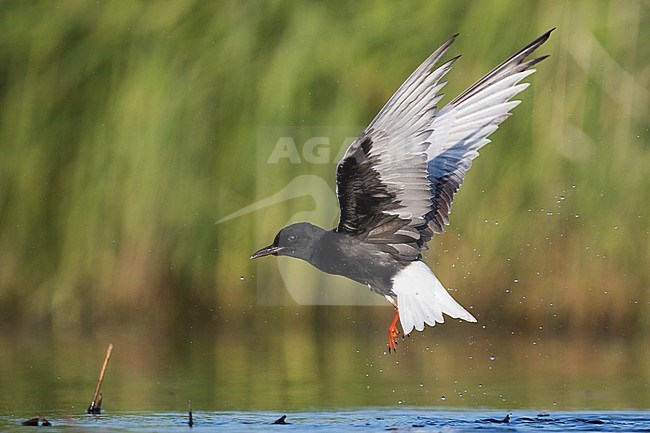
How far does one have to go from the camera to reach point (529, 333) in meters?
8.81

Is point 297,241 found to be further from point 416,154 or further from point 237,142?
point 237,142

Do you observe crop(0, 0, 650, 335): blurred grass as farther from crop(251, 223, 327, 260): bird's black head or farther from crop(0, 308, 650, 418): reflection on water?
crop(251, 223, 327, 260): bird's black head

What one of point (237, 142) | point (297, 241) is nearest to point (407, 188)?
point (297, 241)

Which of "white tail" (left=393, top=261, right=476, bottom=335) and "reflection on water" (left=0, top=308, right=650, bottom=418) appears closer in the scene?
"white tail" (left=393, top=261, right=476, bottom=335)

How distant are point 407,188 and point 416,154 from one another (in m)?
0.21

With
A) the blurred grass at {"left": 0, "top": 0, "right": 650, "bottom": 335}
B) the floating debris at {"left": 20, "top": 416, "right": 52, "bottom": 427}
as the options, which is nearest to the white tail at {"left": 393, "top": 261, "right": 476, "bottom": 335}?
the floating debris at {"left": 20, "top": 416, "right": 52, "bottom": 427}

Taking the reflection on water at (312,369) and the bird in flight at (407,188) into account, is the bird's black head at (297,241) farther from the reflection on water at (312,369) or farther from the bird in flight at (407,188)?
the reflection on water at (312,369)

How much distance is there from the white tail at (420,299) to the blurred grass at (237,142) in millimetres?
2195

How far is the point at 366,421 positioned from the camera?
6316 mm

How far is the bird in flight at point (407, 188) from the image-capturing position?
19.1ft

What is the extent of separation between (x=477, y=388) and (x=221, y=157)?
2373 mm

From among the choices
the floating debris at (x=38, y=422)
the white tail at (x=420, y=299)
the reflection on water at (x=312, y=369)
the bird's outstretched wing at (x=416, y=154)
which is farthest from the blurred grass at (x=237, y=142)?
the floating debris at (x=38, y=422)

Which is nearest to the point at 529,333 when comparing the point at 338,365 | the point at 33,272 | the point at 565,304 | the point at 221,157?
the point at 565,304

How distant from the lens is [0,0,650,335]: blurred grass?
8.65 m
